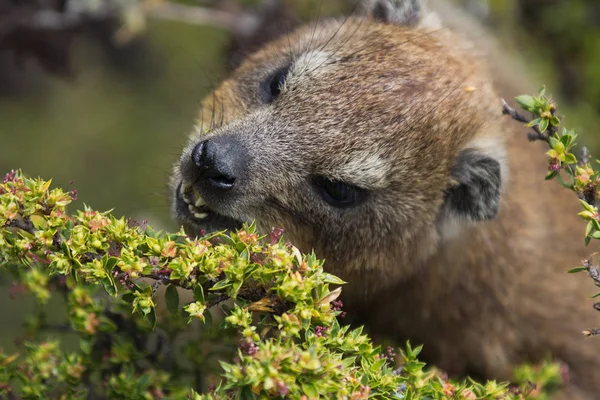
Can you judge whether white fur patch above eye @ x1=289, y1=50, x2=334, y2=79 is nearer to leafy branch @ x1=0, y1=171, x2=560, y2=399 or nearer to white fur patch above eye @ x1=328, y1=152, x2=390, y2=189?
white fur patch above eye @ x1=328, y1=152, x2=390, y2=189

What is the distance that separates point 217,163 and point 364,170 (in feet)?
2.15

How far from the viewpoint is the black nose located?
2723 millimetres

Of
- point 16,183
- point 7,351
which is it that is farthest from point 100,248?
point 7,351

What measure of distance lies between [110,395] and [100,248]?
2.69ft

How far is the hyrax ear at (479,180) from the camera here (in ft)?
10.4

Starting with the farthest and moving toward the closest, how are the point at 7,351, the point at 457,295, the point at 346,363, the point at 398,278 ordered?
the point at 7,351, the point at 457,295, the point at 398,278, the point at 346,363

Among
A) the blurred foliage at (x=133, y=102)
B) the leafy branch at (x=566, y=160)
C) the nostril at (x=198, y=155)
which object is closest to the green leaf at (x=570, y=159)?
the leafy branch at (x=566, y=160)

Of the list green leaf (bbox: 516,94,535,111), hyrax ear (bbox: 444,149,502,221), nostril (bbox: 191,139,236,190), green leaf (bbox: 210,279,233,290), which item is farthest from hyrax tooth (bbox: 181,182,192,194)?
green leaf (bbox: 516,94,535,111)

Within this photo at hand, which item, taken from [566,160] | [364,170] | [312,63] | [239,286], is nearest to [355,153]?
[364,170]

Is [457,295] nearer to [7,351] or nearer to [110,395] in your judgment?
[110,395]

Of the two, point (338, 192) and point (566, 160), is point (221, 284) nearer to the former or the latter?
point (338, 192)

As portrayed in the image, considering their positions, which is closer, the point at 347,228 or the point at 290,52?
the point at 347,228

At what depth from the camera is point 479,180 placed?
10.5ft

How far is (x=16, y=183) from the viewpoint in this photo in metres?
2.15
